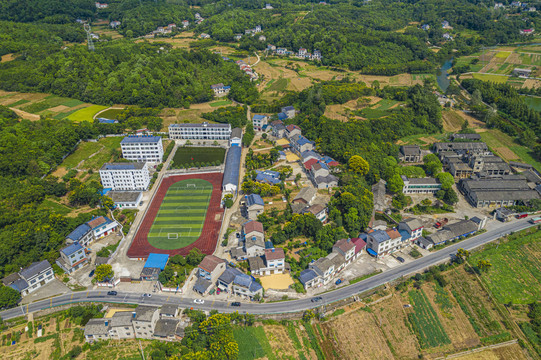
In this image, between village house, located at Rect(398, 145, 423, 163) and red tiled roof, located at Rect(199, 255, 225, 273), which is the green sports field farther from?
village house, located at Rect(398, 145, 423, 163)

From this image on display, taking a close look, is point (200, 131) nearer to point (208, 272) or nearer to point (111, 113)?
point (111, 113)

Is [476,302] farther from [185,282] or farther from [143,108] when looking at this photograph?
[143,108]

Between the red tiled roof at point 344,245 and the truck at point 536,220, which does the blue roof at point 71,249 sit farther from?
the truck at point 536,220

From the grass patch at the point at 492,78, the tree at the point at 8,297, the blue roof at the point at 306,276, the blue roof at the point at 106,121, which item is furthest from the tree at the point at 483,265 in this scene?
the grass patch at the point at 492,78

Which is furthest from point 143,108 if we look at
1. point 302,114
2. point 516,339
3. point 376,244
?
point 516,339

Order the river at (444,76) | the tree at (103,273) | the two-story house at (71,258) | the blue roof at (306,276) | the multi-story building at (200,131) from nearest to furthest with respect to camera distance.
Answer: the blue roof at (306,276)
the tree at (103,273)
the two-story house at (71,258)
the multi-story building at (200,131)
the river at (444,76)

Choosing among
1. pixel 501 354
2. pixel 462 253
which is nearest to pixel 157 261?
pixel 462 253

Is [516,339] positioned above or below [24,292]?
above
